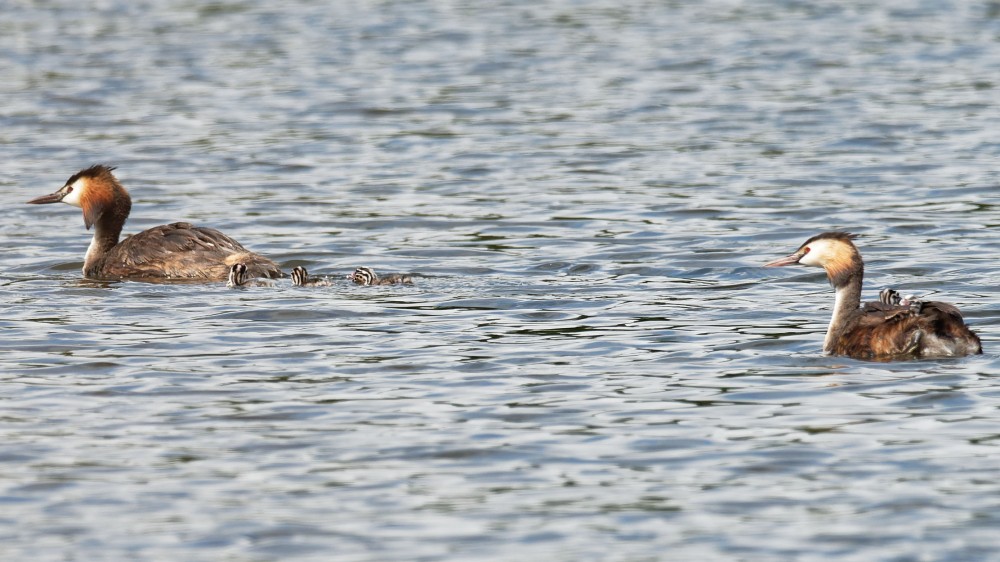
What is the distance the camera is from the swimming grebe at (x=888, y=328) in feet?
35.0

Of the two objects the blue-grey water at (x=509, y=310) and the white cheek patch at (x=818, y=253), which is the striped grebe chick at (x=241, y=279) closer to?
the blue-grey water at (x=509, y=310)

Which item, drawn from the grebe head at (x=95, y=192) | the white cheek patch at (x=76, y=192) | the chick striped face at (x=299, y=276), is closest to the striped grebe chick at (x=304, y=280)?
the chick striped face at (x=299, y=276)

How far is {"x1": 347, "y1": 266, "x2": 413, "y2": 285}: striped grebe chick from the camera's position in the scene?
13797 millimetres

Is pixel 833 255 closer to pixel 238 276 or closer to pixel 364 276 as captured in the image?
pixel 364 276

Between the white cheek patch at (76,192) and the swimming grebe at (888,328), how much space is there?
24.1 ft

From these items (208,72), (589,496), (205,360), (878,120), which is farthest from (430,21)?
(589,496)

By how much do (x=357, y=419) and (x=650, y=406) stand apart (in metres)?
1.58

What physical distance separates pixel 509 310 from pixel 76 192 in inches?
197

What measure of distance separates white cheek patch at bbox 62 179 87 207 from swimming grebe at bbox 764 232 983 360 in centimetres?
733

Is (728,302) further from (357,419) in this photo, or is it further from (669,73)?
(669,73)

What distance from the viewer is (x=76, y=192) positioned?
52.6ft

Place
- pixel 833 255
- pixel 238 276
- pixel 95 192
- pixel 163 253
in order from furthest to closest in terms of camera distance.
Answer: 1. pixel 95 192
2. pixel 163 253
3. pixel 238 276
4. pixel 833 255

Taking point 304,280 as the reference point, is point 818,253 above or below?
above

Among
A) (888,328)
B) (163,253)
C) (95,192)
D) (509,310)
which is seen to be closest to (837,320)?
(888,328)
